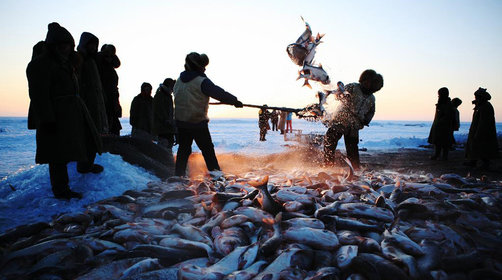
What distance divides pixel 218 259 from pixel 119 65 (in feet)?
20.7

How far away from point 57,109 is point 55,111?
0.04m

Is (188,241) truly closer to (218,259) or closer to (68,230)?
(218,259)

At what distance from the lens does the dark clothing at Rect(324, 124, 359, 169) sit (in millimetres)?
6656

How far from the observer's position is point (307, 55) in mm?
6445

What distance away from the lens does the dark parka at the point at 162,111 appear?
A: 8.68m

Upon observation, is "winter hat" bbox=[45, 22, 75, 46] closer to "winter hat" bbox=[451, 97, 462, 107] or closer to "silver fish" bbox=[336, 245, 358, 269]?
"silver fish" bbox=[336, 245, 358, 269]

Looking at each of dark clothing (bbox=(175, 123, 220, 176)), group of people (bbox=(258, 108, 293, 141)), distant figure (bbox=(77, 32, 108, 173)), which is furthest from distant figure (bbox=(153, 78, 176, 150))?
group of people (bbox=(258, 108, 293, 141))

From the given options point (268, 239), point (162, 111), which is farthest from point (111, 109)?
point (268, 239)

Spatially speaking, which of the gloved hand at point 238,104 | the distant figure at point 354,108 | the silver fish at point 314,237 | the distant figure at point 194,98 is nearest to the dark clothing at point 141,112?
the distant figure at point 194,98

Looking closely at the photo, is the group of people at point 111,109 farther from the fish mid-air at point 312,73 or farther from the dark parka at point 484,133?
the fish mid-air at point 312,73

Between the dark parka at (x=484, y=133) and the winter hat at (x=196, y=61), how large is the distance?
28.0 ft

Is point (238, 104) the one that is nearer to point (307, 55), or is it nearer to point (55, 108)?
point (307, 55)

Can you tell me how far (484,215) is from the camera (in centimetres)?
366

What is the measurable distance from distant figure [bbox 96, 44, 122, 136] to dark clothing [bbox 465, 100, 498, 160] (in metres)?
10.5
